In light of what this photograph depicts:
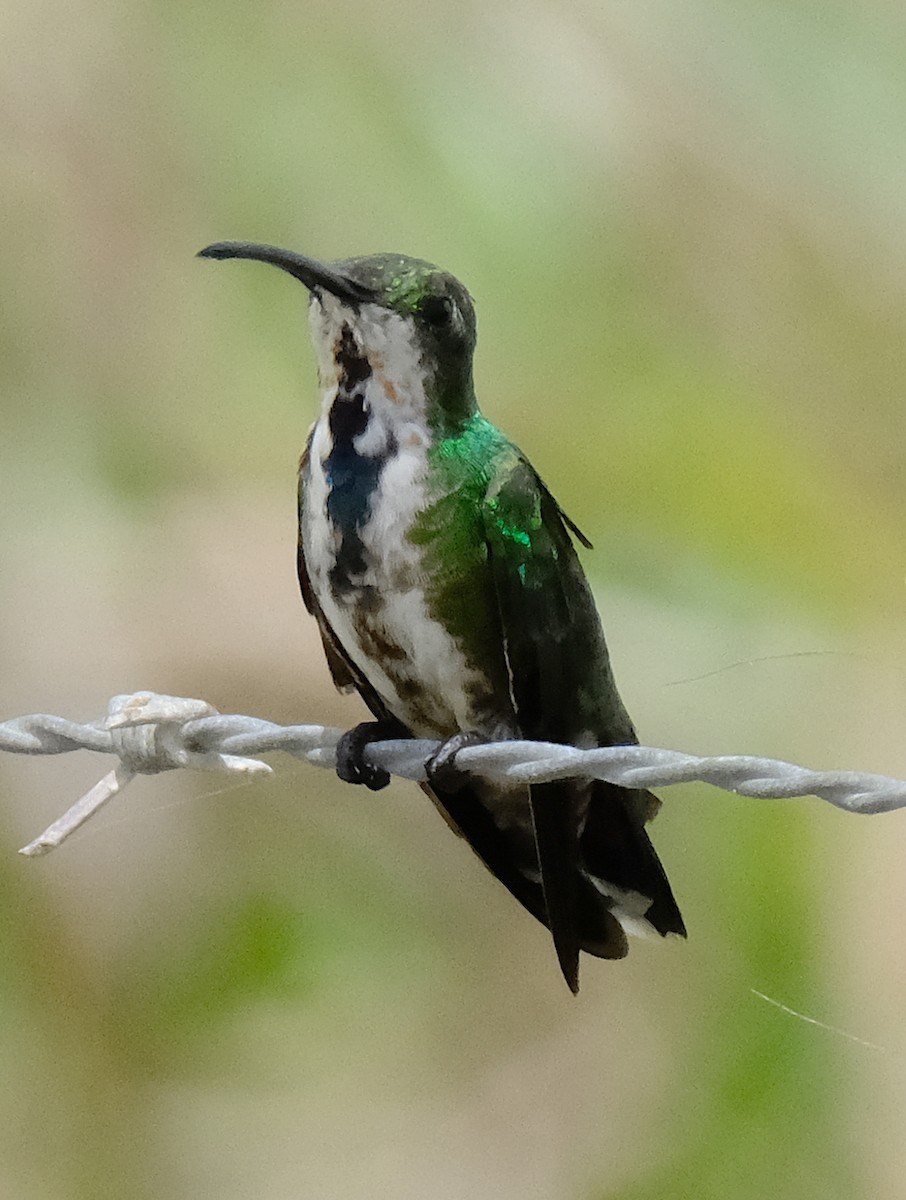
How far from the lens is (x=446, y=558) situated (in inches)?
38.6

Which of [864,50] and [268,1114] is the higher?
[864,50]

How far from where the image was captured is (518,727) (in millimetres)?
1031

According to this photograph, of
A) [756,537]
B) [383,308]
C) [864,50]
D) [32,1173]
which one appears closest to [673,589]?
[756,537]

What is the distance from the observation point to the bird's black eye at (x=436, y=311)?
0.98m

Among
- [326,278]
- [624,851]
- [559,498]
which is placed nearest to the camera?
[326,278]

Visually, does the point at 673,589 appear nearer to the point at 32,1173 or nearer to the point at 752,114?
the point at 752,114

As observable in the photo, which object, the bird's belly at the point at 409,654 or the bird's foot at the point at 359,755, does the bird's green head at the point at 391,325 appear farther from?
the bird's foot at the point at 359,755

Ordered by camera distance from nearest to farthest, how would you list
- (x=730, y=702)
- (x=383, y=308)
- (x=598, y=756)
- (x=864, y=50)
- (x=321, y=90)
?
(x=598, y=756) < (x=383, y=308) < (x=730, y=702) < (x=864, y=50) < (x=321, y=90)

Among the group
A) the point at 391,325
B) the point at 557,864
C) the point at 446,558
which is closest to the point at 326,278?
the point at 391,325

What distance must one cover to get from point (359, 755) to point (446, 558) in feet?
0.80

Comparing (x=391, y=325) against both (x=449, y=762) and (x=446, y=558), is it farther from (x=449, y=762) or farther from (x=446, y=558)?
(x=449, y=762)

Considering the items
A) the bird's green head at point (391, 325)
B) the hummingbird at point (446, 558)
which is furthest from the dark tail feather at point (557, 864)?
the bird's green head at point (391, 325)

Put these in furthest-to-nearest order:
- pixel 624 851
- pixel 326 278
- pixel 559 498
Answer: pixel 559 498, pixel 624 851, pixel 326 278

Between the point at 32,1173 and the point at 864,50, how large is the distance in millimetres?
1651
